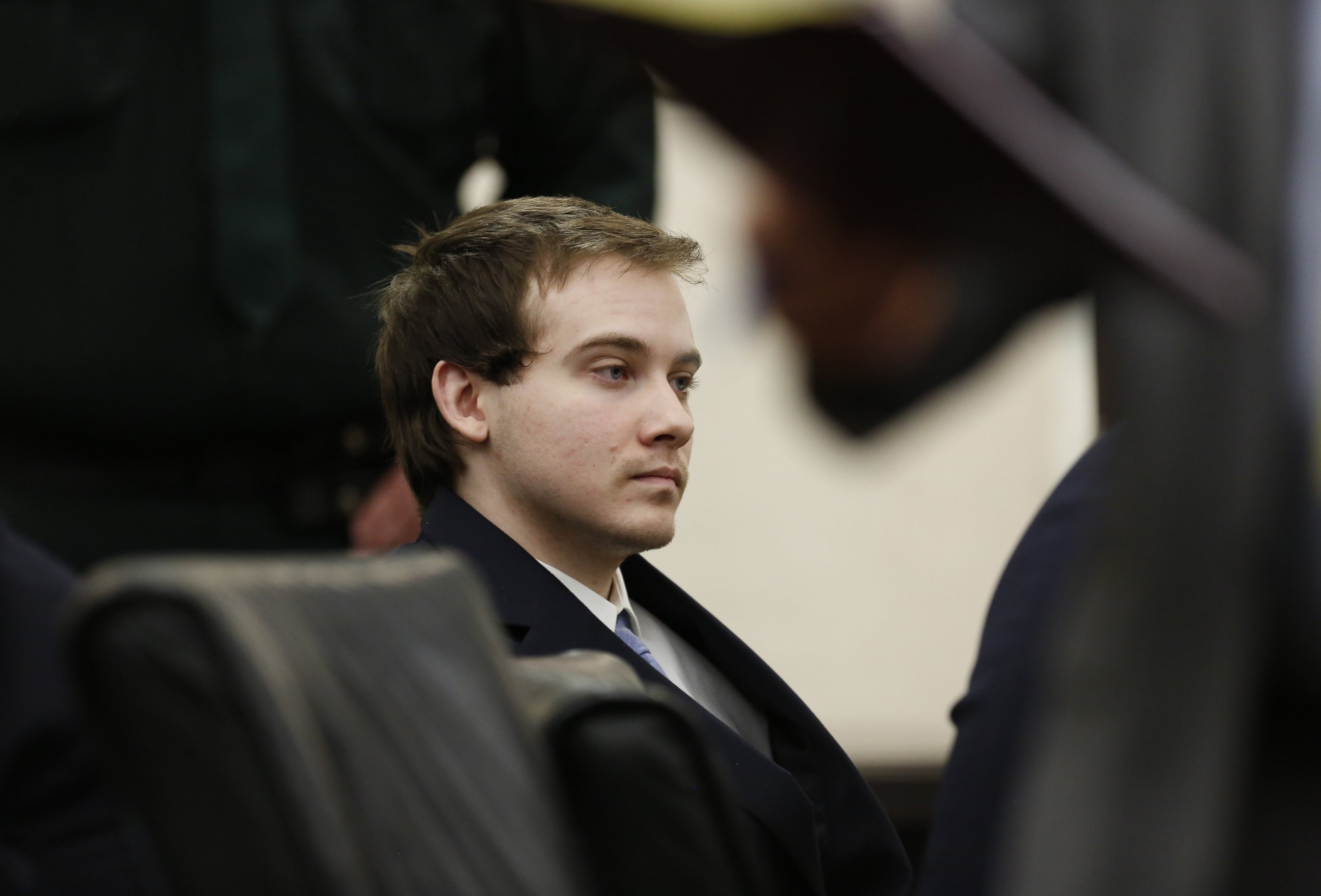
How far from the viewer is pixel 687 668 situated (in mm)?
1477

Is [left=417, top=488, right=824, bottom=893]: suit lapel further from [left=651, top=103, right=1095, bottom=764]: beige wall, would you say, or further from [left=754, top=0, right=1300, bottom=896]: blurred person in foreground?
[left=651, top=103, right=1095, bottom=764]: beige wall

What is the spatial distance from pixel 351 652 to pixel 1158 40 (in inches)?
17.6

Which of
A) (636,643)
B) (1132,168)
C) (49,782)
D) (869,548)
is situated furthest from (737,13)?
(869,548)

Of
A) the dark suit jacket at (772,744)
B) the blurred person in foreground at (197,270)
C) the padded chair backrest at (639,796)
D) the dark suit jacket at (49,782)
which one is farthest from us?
the blurred person in foreground at (197,270)

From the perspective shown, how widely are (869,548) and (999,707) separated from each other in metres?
1.97

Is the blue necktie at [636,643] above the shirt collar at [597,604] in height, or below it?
below

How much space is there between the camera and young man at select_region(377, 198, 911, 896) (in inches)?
56.1

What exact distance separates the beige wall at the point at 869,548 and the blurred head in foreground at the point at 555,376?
1.27 metres

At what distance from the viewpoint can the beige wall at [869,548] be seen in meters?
2.88

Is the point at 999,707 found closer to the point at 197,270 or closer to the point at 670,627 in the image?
the point at 670,627

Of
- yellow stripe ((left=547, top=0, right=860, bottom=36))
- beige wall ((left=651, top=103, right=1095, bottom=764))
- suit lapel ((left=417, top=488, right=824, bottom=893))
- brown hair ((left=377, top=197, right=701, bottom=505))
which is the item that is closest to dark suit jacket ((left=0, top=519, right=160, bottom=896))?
suit lapel ((left=417, top=488, right=824, bottom=893))

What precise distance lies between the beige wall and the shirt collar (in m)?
1.34

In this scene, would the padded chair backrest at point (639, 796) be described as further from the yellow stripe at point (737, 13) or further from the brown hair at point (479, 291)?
the brown hair at point (479, 291)

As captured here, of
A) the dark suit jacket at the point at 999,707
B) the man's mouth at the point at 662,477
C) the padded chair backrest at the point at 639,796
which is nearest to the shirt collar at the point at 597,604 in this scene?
the man's mouth at the point at 662,477
